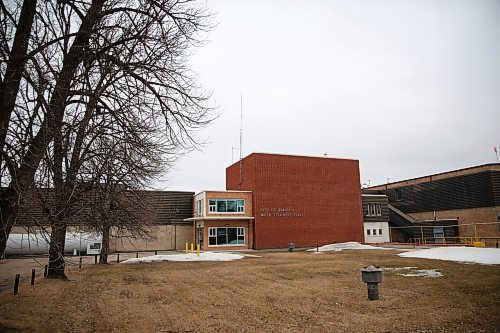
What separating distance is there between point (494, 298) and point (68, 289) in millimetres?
14483

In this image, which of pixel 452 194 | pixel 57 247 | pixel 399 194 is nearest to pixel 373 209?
pixel 452 194

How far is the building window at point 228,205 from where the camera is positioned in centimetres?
4022

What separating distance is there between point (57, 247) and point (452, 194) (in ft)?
170

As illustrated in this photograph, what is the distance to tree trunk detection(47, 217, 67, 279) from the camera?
23.0 feet

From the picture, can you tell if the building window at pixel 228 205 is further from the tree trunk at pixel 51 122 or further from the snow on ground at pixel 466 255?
the tree trunk at pixel 51 122

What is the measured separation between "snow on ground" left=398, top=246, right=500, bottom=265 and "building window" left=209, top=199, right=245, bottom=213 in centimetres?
1925

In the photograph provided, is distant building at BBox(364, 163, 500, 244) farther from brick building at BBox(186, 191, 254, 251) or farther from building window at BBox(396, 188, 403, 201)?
brick building at BBox(186, 191, 254, 251)

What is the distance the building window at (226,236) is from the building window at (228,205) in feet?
6.51

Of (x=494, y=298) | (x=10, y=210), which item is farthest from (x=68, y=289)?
(x=494, y=298)

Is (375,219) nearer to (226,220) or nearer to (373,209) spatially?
(373,209)

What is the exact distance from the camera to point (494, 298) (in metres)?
10.3

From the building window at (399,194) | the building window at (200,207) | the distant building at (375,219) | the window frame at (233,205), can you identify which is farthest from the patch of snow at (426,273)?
the building window at (399,194)

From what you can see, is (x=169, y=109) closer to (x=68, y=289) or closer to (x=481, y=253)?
(x=68, y=289)

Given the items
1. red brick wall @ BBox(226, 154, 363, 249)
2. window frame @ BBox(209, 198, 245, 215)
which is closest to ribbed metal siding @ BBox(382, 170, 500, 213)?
red brick wall @ BBox(226, 154, 363, 249)
